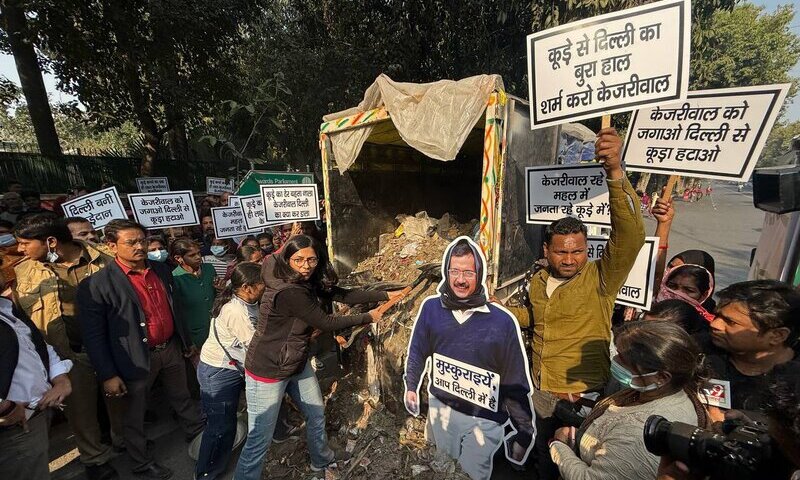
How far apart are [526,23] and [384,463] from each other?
10.6 m

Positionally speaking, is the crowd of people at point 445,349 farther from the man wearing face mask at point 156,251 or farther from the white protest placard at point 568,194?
the white protest placard at point 568,194

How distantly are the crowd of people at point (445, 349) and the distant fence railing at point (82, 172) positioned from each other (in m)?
8.52

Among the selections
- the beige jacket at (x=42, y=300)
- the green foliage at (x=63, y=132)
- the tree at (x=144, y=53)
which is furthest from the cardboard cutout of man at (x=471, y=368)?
the green foliage at (x=63, y=132)

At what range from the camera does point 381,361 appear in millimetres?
3391

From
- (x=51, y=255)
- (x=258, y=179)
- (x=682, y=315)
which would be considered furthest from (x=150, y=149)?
(x=682, y=315)

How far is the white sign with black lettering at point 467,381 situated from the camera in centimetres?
200

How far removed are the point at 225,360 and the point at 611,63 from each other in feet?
10.5

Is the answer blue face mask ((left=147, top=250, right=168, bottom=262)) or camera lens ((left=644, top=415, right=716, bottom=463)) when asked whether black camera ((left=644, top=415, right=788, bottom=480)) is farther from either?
blue face mask ((left=147, top=250, right=168, bottom=262))

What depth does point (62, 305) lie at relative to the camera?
2738 millimetres

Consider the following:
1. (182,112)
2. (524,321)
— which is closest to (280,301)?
(524,321)

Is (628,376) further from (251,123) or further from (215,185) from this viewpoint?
(251,123)

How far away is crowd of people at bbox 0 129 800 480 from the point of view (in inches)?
56.0

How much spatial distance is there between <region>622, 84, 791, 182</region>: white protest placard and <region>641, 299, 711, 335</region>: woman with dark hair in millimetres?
829

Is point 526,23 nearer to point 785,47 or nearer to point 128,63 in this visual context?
point 128,63
